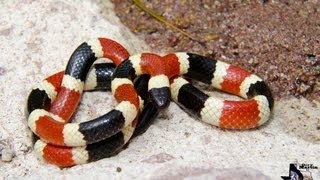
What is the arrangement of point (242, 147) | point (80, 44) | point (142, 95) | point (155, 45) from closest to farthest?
1. point (242, 147)
2. point (142, 95)
3. point (80, 44)
4. point (155, 45)

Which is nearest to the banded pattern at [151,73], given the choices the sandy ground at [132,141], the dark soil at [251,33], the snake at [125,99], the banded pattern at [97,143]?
the snake at [125,99]

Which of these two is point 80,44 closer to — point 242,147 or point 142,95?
point 142,95

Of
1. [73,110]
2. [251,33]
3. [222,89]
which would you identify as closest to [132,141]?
[73,110]

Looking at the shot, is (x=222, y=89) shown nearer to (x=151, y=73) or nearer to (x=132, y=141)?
(x=151, y=73)

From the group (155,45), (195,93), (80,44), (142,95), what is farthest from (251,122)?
(80,44)

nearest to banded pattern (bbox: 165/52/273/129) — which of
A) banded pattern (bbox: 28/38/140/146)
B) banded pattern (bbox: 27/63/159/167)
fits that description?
banded pattern (bbox: 27/63/159/167)

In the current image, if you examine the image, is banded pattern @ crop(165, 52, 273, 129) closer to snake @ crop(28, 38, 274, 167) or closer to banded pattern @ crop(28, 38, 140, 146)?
snake @ crop(28, 38, 274, 167)

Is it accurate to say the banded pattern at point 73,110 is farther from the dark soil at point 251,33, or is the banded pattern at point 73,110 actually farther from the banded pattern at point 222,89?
the dark soil at point 251,33
